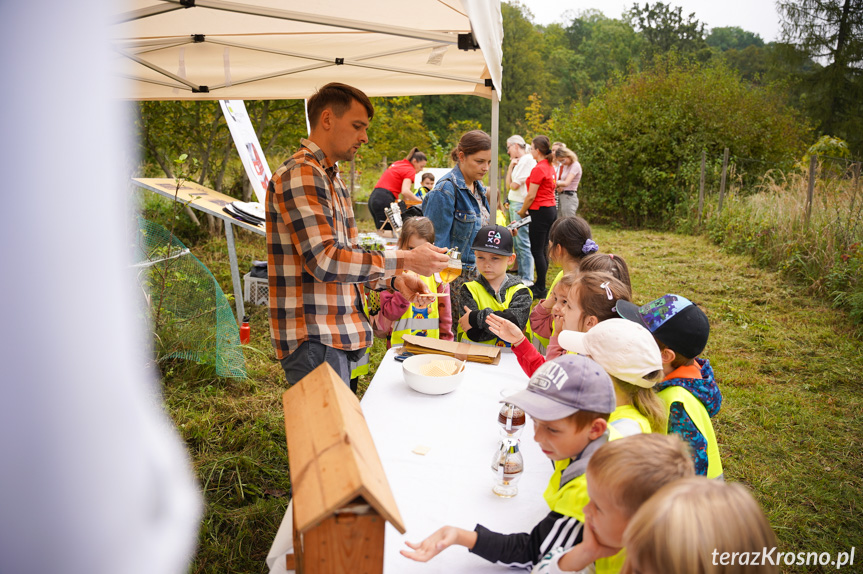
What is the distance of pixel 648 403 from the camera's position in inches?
62.1

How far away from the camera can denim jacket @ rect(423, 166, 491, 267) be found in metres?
3.58

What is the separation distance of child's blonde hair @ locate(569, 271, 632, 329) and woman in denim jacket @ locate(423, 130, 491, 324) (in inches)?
53.7

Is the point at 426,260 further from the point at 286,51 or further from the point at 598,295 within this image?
the point at 286,51

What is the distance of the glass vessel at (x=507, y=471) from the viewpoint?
5.02 ft

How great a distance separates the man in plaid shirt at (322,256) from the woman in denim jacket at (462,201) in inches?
55.4

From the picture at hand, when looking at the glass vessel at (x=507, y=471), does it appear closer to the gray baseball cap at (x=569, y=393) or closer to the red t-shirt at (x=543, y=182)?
the gray baseball cap at (x=569, y=393)

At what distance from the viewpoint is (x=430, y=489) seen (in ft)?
5.12

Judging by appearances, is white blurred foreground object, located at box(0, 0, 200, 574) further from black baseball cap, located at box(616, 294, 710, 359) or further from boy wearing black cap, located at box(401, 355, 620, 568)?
black baseball cap, located at box(616, 294, 710, 359)

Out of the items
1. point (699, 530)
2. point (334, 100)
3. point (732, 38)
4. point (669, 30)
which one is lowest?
point (699, 530)

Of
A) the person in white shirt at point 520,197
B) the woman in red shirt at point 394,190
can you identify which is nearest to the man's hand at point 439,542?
the person in white shirt at point 520,197

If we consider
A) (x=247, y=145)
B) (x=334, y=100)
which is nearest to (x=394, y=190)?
(x=247, y=145)

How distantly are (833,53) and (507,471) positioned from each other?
30731 mm

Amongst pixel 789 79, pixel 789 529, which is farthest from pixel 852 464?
pixel 789 79

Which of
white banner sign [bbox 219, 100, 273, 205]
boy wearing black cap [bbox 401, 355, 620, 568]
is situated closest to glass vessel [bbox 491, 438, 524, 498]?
boy wearing black cap [bbox 401, 355, 620, 568]
